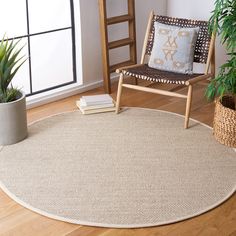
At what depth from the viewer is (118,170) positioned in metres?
2.79

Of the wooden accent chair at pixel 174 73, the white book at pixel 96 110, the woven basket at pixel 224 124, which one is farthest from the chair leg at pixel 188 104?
the white book at pixel 96 110

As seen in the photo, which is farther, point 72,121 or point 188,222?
point 72,121

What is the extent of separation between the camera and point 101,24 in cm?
393

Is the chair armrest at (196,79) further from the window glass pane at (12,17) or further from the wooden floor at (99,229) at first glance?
the window glass pane at (12,17)

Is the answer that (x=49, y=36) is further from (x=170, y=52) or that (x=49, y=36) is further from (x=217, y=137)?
(x=217, y=137)

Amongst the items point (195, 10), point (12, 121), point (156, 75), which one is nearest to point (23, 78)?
point (12, 121)

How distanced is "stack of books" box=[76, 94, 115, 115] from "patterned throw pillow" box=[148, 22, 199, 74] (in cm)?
45

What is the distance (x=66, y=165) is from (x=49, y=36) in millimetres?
1519

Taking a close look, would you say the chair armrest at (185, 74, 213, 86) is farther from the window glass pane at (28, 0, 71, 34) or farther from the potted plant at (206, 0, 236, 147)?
the window glass pane at (28, 0, 71, 34)

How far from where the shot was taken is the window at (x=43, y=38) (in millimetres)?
3742

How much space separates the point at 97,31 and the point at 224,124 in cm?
156

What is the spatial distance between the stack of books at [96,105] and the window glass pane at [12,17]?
753 mm

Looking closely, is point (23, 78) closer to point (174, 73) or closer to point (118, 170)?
point (174, 73)

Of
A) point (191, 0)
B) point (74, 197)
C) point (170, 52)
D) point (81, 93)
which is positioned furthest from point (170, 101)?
point (74, 197)
